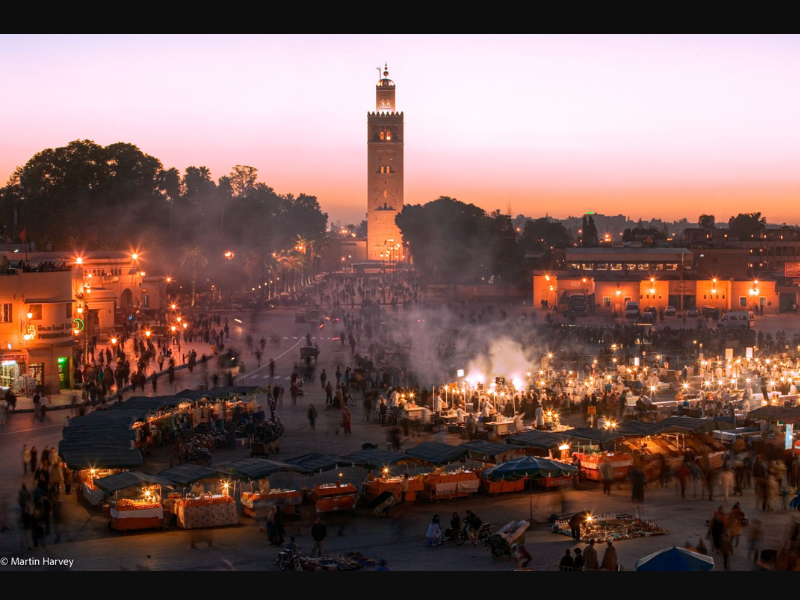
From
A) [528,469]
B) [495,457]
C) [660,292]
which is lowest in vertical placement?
[495,457]

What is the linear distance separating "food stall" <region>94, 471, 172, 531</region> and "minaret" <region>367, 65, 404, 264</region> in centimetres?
12320

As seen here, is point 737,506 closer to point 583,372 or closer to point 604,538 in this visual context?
point 604,538

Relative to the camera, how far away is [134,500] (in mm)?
15305

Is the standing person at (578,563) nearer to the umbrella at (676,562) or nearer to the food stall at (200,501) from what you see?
the umbrella at (676,562)

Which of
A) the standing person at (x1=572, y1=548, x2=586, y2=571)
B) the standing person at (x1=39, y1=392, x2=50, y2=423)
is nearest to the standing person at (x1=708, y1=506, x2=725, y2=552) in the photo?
the standing person at (x1=572, y1=548, x2=586, y2=571)

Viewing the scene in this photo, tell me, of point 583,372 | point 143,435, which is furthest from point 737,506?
point 583,372

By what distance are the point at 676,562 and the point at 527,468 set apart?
5248mm

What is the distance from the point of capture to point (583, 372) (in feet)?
108

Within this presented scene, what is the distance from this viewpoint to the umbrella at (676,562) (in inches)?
439

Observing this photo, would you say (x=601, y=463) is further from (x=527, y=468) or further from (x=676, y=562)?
(x=676, y=562)

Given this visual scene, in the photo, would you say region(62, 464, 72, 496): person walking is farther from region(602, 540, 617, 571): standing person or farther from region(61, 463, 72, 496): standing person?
region(602, 540, 617, 571): standing person

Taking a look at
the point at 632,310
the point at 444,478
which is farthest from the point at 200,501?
the point at 632,310

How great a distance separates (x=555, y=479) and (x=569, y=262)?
54.7 meters

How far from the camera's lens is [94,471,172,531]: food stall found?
49.2 ft
